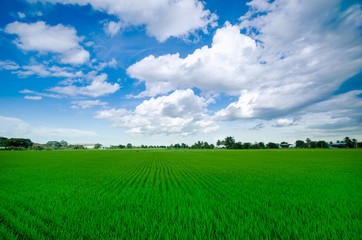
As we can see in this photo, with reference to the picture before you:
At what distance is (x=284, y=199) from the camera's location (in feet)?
23.8

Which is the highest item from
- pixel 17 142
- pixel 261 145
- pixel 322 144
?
pixel 17 142

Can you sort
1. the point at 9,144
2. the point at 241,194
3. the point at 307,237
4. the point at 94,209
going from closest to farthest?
the point at 307,237
the point at 94,209
the point at 241,194
the point at 9,144

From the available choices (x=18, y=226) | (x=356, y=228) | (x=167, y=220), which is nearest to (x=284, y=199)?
(x=356, y=228)

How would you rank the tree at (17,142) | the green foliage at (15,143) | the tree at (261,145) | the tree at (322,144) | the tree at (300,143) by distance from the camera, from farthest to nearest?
the tree at (300,143)
the tree at (261,145)
the tree at (322,144)
the tree at (17,142)
the green foliage at (15,143)

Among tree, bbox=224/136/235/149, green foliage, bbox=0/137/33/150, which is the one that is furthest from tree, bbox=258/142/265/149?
green foliage, bbox=0/137/33/150

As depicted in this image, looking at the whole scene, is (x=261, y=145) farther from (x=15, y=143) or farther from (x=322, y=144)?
(x=15, y=143)

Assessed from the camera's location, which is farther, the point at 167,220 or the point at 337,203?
the point at 337,203

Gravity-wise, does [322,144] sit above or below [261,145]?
above

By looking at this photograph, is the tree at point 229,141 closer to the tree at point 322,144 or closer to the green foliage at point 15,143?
the tree at point 322,144

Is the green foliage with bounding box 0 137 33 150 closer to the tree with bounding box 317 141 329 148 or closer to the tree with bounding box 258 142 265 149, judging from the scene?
the tree with bounding box 258 142 265 149

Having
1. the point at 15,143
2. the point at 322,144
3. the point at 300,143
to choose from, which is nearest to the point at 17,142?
the point at 15,143

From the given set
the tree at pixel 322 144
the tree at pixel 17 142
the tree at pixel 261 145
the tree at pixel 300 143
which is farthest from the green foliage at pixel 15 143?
the tree at pixel 322 144

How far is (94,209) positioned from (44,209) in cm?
195

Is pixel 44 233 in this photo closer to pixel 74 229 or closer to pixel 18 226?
pixel 74 229
